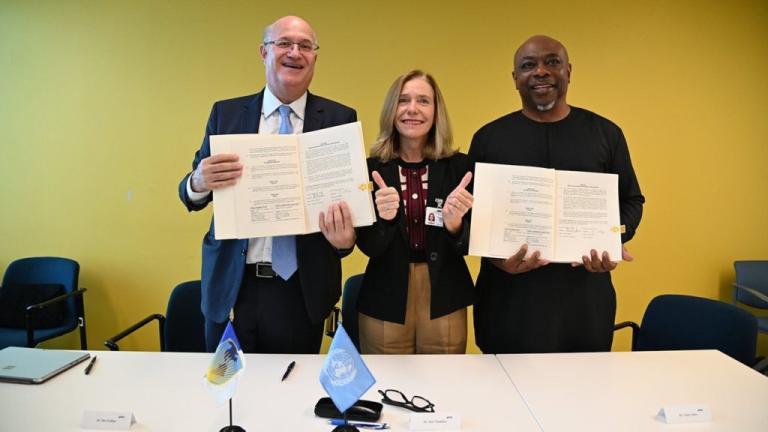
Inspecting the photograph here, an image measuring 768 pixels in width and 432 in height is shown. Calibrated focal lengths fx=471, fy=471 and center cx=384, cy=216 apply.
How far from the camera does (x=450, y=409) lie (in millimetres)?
1545

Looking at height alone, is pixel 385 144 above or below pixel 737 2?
below

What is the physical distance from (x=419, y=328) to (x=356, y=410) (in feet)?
2.22

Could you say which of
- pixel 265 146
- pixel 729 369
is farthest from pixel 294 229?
pixel 729 369

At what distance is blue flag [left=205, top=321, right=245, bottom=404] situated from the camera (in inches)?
54.1

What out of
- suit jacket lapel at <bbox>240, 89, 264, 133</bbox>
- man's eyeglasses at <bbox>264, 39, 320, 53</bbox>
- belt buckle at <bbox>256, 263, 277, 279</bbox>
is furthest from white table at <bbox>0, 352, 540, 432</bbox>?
man's eyeglasses at <bbox>264, 39, 320, 53</bbox>

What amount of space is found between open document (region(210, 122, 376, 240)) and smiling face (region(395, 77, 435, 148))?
0.40 metres

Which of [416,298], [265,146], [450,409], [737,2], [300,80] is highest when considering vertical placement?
[737,2]

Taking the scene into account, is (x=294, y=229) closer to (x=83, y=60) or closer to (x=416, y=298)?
(x=416, y=298)

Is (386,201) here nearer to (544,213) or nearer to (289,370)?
(544,213)

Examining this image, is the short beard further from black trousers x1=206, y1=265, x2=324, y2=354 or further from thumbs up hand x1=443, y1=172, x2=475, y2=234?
black trousers x1=206, y1=265, x2=324, y2=354

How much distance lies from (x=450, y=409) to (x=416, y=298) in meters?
0.61


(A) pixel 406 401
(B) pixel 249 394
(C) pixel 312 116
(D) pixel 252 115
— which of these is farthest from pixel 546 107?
(B) pixel 249 394

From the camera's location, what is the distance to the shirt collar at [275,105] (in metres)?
2.08

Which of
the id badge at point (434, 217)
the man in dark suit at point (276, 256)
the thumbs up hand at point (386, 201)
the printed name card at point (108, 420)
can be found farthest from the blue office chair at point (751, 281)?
the printed name card at point (108, 420)
